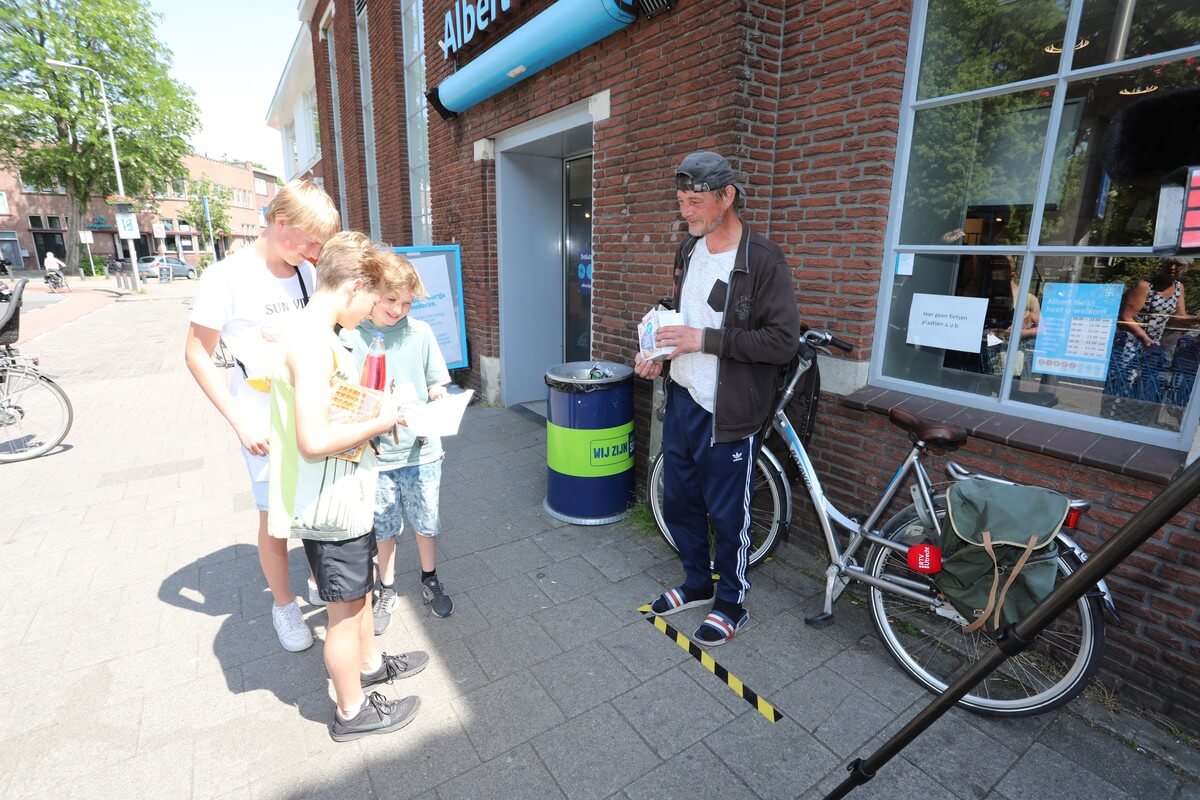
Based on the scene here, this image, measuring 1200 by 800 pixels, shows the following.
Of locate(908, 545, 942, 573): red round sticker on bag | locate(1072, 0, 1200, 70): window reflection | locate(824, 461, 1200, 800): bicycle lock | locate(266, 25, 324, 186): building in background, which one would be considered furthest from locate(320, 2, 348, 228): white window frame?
locate(824, 461, 1200, 800): bicycle lock

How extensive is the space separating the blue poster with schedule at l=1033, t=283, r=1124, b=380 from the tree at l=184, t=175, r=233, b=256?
5924cm

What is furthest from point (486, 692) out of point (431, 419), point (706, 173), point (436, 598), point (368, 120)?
point (368, 120)

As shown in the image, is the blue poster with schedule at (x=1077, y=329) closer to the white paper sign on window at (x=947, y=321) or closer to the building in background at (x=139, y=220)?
the white paper sign on window at (x=947, y=321)

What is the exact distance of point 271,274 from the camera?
2592 millimetres

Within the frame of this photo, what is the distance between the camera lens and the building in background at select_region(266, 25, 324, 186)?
1642 cm

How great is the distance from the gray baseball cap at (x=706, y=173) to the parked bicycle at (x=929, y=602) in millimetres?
975

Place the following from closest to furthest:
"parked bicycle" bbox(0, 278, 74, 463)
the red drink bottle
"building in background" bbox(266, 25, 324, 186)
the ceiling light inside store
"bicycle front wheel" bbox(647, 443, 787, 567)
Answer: the red drink bottle → the ceiling light inside store → "bicycle front wheel" bbox(647, 443, 787, 567) → "parked bicycle" bbox(0, 278, 74, 463) → "building in background" bbox(266, 25, 324, 186)

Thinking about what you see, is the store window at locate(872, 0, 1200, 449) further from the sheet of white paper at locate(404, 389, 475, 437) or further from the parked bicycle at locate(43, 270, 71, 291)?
the parked bicycle at locate(43, 270, 71, 291)

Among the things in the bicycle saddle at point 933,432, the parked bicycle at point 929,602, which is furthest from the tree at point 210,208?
Result: the bicycle saddle at point 933,432

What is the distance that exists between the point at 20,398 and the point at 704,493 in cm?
672

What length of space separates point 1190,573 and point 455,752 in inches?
116

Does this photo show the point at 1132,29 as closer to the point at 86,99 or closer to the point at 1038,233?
the point at 1038,233

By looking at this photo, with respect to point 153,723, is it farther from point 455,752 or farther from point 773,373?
point 773,373

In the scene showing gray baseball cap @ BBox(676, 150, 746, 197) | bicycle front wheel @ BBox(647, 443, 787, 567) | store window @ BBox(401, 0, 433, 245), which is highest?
store window @ BBox(401, 0, 433, 245)
